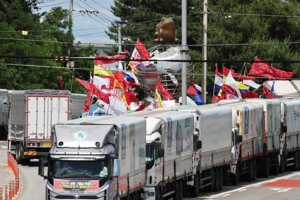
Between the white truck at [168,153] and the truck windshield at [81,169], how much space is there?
5.08 m

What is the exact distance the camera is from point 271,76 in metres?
68.2

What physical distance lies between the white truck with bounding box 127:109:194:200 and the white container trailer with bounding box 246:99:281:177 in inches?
444

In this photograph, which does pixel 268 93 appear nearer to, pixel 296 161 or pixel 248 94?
pixel 248 94

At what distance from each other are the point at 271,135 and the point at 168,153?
52.5ft

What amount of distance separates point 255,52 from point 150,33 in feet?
57.3

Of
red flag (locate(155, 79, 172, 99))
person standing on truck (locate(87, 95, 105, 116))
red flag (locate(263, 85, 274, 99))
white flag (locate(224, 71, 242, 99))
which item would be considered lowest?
person standing on truck (locate(87, 95, 105, 116))

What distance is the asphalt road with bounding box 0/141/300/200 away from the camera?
3922 centimetres

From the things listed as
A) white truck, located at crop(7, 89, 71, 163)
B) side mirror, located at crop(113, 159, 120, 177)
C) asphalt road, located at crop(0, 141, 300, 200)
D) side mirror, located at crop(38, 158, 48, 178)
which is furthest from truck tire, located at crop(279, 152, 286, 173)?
side mirror, located at crop(38, 158, 48, 178)

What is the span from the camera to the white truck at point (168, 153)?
33.4 metres

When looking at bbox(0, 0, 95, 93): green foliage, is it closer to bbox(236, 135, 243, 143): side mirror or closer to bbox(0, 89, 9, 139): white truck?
bbox(0, 89, 9, 139): white truck

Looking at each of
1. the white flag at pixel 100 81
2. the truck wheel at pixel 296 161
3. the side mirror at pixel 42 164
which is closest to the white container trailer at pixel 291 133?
the truck wheel at pixel 296 161

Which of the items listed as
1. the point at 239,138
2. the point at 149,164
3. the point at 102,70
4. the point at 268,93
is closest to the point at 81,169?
the point at 149,164

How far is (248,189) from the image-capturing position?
43.2 metres

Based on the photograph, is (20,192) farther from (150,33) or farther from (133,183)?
(150,33)
